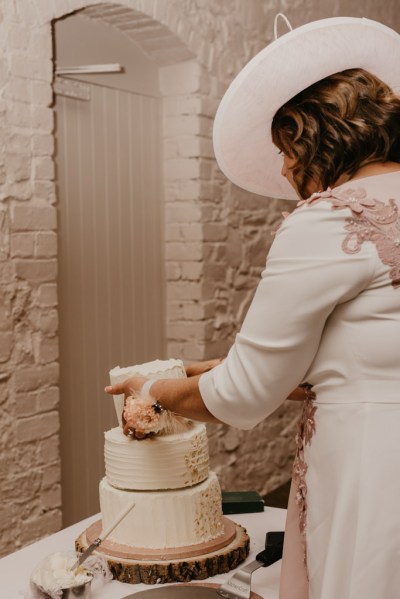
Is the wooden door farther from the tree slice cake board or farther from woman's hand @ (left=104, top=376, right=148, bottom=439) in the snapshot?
the tree slice cake board

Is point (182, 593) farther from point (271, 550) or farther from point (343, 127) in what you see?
point (343, 127)

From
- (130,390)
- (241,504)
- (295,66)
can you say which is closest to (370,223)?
(295,66)

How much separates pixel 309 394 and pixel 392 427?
167 mm

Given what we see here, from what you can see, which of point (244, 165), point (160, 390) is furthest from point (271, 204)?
point (160, 390)

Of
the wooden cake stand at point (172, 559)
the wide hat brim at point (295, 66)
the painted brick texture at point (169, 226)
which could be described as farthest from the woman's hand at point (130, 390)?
the painted brick texture at point (169, 226)

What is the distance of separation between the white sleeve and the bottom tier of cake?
0.48 meters

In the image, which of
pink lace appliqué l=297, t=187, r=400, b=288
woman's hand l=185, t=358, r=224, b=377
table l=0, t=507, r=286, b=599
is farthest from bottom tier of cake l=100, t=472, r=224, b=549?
Result: pink lace appliqué l=297, t=187, r=400, b=288

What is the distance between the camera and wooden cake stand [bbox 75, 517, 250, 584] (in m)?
1.56

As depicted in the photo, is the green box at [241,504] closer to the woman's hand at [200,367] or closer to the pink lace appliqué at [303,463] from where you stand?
the woman's hand at [200,367]

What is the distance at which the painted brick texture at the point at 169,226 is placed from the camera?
296 cm

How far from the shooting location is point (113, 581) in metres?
1.58

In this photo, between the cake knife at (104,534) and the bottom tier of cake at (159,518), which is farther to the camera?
the bottom tier of cake at (159,518)

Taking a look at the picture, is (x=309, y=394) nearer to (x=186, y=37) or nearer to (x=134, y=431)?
(x=134, y=431)

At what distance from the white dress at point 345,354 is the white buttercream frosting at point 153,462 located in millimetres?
429
